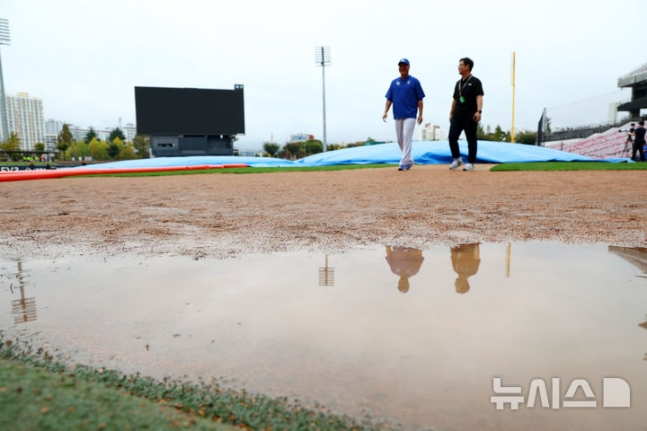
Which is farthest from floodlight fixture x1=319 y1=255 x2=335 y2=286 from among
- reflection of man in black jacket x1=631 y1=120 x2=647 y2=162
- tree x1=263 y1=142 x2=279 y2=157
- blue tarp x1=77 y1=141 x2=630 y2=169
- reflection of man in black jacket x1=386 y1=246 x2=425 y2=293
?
tree x1=263 y1=142 x2=279 y2=157

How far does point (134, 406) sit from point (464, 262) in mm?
1210

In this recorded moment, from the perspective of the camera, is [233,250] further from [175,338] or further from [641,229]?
[641,229]

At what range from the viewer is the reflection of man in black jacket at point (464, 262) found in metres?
1.34

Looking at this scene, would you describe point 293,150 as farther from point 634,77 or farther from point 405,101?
point 405,101

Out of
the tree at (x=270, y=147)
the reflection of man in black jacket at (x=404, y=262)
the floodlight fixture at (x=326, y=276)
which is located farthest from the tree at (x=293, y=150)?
the floodlight fixture at (x=326, y=276)

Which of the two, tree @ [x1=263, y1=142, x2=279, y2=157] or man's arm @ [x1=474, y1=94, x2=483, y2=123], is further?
tree @ [x1=263, y1=142, x2=279, y2=157]

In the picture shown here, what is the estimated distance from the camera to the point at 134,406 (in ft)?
2.31

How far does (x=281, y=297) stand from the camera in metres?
1.26

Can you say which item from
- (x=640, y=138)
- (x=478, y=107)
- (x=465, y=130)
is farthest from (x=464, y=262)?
(x=640, y=138)

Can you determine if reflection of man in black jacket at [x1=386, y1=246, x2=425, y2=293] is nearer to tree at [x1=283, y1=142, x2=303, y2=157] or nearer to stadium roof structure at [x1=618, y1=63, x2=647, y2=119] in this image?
stadium roof structure at [x1=618, y1=63, x2=647, y2=119]

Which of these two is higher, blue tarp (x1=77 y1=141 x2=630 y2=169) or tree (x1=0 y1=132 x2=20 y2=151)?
tree (x1=0 y1=132 x2=20 y2=151)

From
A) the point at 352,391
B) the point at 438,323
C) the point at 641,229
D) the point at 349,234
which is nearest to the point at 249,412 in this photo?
the point at 352,391

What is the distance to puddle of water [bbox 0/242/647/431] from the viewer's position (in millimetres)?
780

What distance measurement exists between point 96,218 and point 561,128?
19.5 metres
